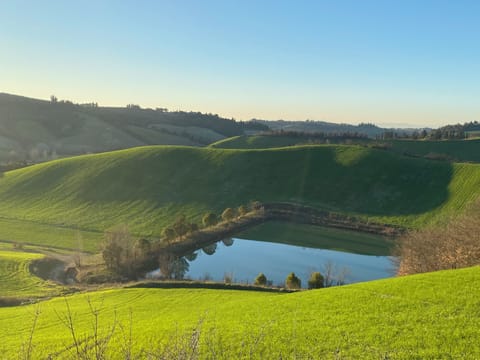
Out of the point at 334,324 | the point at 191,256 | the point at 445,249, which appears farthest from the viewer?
the point at 191,256

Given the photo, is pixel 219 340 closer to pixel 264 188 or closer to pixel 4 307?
pixel 4 307

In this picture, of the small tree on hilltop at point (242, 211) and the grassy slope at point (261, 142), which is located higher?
the grassy slope at point (261, 142)

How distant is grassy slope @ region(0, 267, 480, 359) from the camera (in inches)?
546

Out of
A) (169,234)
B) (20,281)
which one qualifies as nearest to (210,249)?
(169,234)

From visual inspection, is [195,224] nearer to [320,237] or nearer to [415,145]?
[320,237]

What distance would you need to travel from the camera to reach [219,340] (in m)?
16.6

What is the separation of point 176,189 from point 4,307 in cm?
5331

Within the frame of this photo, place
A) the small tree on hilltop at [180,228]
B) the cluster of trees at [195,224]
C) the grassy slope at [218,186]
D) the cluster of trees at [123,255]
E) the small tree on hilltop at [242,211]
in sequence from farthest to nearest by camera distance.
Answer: the grassy slope at [218,186], the small tree on hilltop at [242,211], the small tree on hilltop at [180,228], the cluster of trees at [195,224], the cluster of trees at [123,255]

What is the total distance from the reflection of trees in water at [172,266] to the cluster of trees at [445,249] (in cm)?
2460

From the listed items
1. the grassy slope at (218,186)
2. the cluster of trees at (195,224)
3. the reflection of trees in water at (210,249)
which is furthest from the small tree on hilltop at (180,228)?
the grassy slope at (218,186)

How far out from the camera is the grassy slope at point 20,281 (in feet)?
123

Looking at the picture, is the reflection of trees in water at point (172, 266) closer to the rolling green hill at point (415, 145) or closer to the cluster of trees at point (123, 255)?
the cluster of trees at point (123, 255)

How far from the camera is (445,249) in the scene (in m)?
33.2

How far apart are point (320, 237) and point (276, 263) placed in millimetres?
13616
